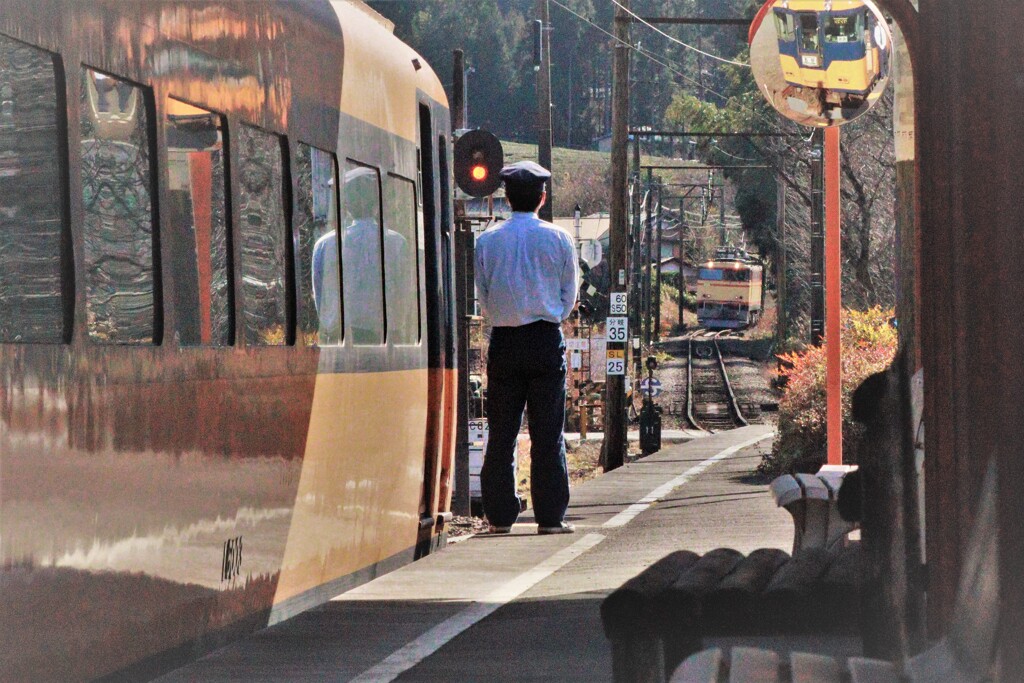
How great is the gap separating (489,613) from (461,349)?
7.67 metres

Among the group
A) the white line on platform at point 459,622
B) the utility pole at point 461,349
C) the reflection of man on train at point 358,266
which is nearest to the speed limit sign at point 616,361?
the utility pole at point 461,349

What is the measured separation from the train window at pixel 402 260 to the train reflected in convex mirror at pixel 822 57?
1.83 metres

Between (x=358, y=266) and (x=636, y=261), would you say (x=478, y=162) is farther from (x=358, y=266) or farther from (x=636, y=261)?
(x=636, y=261)

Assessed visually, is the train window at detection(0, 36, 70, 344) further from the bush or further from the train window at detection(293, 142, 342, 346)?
the bush

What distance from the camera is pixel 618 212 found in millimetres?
25891

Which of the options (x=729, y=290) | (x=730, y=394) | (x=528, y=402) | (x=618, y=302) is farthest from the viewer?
(x=729, y=290)

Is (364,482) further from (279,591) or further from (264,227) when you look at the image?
(264,227)

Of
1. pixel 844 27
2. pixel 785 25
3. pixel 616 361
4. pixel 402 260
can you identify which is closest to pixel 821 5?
pixel 844 27

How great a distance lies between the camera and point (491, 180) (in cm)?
1145

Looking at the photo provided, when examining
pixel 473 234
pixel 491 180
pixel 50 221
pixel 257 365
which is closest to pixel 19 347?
pixel 50 221

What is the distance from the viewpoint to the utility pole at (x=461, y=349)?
14.4 m

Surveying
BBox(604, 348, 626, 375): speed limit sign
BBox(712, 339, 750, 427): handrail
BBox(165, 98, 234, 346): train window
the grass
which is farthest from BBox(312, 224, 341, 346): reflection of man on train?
BBox(712, 339, 750, 427): handrail

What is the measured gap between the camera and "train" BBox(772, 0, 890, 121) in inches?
254

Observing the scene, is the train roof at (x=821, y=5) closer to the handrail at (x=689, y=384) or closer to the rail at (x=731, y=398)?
the handrail at (x=689, y=384)
